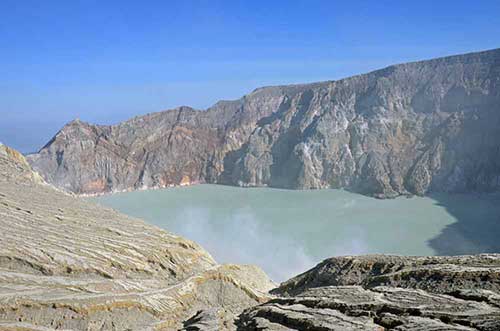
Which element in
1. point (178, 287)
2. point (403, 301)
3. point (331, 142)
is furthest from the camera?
point (331, 142)

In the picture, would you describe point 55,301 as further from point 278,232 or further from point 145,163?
point 145,163

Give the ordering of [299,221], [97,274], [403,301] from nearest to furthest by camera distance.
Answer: [403,301] < [97,274] < [299,221]

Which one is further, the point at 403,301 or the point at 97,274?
the point at 97,274

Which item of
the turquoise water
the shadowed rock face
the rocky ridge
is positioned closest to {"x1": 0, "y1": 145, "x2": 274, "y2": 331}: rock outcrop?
the rocky ridge

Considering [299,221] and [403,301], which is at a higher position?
[403,301]

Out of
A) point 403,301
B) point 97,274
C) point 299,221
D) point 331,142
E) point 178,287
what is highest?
point 331,142

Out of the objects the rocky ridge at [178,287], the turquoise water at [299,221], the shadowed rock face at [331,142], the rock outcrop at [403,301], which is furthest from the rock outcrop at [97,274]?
the shadowed rock face at [331,142]

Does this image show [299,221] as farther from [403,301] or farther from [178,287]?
[403,301]

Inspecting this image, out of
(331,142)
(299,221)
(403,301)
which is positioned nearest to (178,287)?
(403,301)

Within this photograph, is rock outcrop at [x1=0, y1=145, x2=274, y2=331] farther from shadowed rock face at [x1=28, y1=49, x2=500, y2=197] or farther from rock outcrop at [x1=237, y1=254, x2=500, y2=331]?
shadowed rock face at [x1=28, y1=49, x2=500, y2=197]
